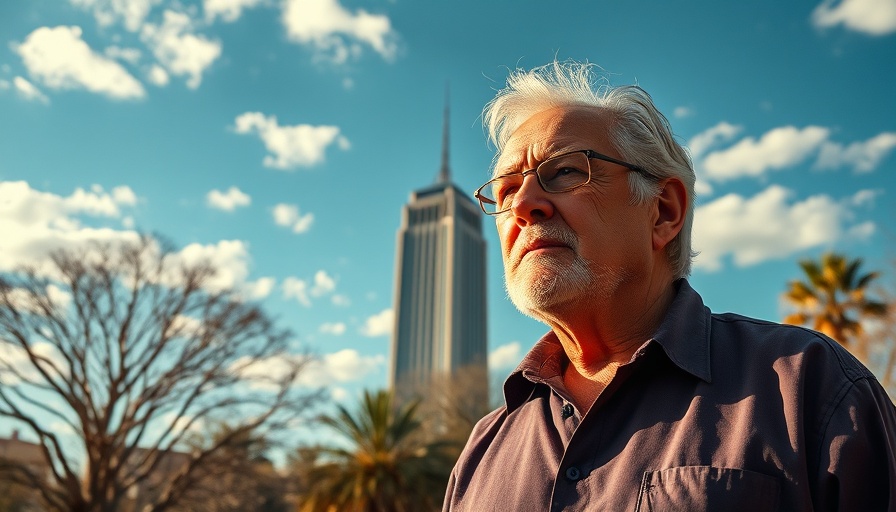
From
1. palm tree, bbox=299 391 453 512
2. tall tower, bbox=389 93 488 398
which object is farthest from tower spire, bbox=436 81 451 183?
palm tree, bbox=299 391 453 512

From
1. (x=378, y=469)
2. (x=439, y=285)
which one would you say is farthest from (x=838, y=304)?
(x=439, y=285)

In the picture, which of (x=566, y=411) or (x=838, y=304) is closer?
(x=566, y=411)

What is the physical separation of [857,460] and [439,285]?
11646 cm

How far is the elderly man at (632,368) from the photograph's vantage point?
4.75 ft

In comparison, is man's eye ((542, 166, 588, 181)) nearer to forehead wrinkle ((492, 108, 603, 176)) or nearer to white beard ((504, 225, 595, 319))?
forehead wrinkle ((492, 108, 603, 176))

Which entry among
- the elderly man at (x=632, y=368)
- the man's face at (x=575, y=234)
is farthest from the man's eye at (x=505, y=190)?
the man's face at (x=575, y=234)

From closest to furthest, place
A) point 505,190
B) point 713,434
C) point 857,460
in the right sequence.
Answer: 1. point 857,460
2. point 713,434
3. point 505,190

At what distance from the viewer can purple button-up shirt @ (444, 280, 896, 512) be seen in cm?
141

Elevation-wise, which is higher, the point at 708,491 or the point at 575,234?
the point at 575,234

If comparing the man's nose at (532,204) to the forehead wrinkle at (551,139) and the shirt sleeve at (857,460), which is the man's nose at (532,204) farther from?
the shirt sleeve at (857,460)

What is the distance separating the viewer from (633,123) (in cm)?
217

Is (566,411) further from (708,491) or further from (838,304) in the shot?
(838,304)

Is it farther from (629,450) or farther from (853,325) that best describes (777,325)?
(853,325)

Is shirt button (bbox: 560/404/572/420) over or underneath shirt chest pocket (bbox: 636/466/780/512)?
over
